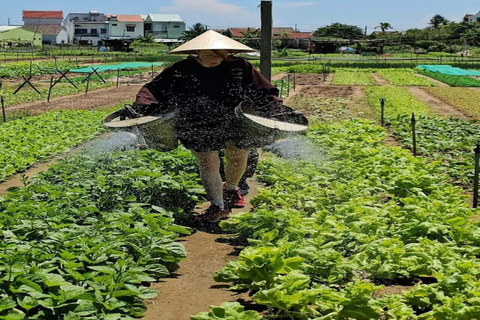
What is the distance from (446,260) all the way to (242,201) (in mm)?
2806

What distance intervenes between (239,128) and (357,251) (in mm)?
1887

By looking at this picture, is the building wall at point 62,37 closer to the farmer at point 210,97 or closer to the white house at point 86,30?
the white house at point 86,30

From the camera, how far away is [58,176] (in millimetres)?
6695

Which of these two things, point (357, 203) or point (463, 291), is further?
point (357, 203)

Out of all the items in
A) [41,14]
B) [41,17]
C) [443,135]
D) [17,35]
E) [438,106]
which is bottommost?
[438,106]

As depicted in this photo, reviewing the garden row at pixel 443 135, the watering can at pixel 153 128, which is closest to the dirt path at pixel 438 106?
the garden row at pixel 443 135

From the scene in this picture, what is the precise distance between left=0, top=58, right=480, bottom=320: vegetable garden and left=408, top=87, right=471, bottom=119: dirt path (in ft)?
29.0

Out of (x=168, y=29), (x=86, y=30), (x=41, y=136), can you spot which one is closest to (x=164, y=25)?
(x=168, y=29)

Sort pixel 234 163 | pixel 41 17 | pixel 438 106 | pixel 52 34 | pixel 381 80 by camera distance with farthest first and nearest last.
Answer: pixel 41 17 → pixel 52 34 → pixel 381 80 → pixel 438 106 → pixel 234 163

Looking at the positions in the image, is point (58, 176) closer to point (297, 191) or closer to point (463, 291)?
point (297, 191)

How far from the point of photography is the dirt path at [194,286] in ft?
13.5

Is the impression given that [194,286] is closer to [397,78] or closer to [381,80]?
[397,78]

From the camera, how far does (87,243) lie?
14.3 feet

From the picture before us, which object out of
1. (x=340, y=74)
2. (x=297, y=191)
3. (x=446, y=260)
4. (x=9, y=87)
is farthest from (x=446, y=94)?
(x=446, y=260)
